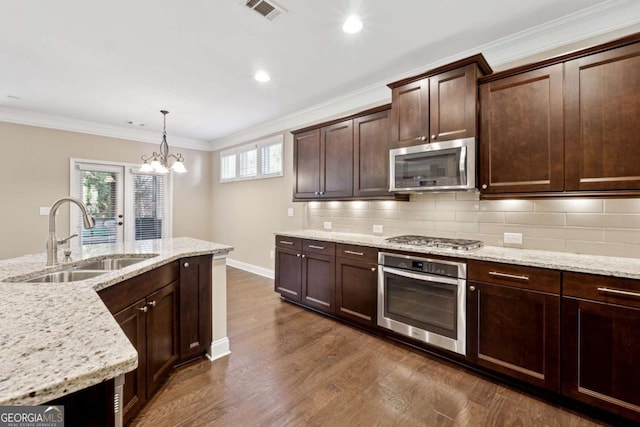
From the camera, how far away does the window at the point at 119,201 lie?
507 cm

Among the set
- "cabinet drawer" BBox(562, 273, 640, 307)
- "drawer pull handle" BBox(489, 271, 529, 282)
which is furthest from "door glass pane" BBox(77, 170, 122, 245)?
"cabinet drawer" BBox(562, 273, 640, 307)

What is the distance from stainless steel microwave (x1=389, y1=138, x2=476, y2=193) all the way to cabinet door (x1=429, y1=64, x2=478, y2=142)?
0.10 m

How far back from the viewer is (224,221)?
625 cm

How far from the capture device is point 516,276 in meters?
2.02

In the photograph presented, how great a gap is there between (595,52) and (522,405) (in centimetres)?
244

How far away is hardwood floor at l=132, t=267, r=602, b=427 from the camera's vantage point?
1776 millimetres

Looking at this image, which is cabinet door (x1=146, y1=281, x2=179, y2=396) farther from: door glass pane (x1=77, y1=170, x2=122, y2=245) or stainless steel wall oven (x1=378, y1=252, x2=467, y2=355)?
door glass pane (x1=77, y1=170, x2=122, y2=245)

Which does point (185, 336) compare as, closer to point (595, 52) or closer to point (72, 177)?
point (595, 52)

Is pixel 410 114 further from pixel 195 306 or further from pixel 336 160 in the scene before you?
pixel 195 306

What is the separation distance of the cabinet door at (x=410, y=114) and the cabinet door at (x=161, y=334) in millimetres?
2413

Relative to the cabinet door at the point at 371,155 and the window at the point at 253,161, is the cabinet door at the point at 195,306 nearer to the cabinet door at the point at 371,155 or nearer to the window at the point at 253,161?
the cabinet door at the point at 371,155

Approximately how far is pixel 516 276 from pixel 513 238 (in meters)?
0.65

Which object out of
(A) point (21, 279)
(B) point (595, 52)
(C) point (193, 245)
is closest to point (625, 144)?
(B) point (595, 52)

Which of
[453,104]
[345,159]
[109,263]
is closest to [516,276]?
[453,104]
